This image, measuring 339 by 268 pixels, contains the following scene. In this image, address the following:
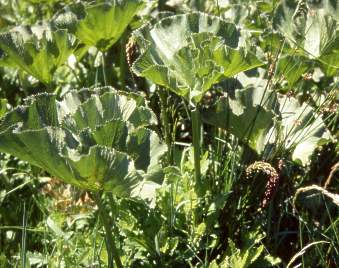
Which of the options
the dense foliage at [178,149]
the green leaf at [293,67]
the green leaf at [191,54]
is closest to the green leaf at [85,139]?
the dense foliage at [178,149]

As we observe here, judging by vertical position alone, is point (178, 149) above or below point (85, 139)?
below

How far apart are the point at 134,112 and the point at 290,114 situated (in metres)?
0.56

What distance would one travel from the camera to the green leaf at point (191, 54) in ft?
5.31

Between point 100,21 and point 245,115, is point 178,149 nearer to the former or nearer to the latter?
point 245,115

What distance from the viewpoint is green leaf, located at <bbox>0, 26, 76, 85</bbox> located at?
1904mm

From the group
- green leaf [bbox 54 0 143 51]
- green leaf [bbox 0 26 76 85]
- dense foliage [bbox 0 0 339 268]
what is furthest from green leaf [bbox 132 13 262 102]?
green leaf [bbox 0 26 76 85]

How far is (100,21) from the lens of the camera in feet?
6.42

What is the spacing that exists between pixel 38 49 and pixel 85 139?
1.89ft

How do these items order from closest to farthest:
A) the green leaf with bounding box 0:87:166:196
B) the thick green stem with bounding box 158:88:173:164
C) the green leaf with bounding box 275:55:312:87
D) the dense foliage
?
the green leaf with bounding box 0:87:166:196 → the dense foliage → the thick green stem with bounding box 158:88:173:164 → the green leaf with bounding box 275:55:312:87

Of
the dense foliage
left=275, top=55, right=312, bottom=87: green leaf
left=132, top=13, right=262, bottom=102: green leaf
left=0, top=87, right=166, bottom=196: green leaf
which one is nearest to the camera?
left=0, top=87, right=166, bottom=196: green leaf

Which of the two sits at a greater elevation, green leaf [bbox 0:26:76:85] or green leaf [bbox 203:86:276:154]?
green leaf [bbox 0:26:76:85]

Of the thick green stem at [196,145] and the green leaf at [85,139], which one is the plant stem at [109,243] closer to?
the green leaf at [85,139]

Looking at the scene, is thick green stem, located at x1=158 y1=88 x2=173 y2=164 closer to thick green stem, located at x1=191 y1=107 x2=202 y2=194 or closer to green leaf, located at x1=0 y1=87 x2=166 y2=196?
thick green stem, located at x1=191 y1=107 x2=202 y2=194

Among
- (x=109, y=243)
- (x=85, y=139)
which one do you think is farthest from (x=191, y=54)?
(x=109, y=243)
